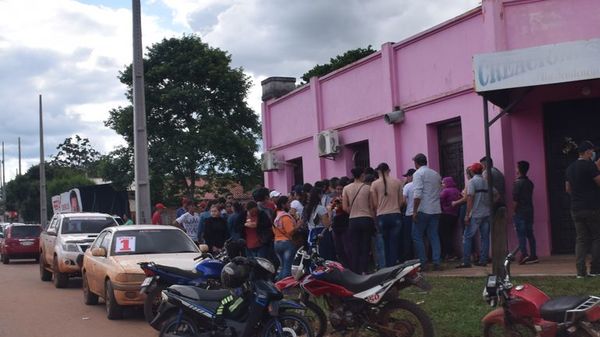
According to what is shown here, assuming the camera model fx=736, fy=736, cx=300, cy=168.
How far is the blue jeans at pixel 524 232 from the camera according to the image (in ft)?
40.0

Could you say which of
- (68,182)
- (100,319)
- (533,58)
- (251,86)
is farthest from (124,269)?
(68,182)

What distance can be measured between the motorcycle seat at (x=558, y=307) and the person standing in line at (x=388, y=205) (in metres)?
5.09

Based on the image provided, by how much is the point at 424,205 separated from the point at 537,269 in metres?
2.04

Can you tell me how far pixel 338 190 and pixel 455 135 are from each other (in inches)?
139

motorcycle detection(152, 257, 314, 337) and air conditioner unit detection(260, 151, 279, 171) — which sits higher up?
air conditioner unit detection(260, 151, 279, 171)

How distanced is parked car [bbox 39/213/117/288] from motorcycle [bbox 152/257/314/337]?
8.43 meters

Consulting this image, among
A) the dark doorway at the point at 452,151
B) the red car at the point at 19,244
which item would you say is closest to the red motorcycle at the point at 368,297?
the dark doorway at the point at 452,151

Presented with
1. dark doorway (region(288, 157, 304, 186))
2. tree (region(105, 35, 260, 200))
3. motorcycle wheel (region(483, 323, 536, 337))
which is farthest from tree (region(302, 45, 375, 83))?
motorcycle wheel (region(483, 323, 536, 337))

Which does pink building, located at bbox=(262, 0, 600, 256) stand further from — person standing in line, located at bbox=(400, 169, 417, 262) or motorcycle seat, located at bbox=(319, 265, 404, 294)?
motorcycle seat, located at bbox=(319, 265, 404, 294)

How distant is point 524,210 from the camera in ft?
39.9

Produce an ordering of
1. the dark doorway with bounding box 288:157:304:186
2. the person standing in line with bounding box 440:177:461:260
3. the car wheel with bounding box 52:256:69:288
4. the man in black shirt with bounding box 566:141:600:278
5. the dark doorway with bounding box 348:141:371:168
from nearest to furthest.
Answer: the man in black shirt with bounding box 566:141:600:278, the person standing in line with bounding box 440:177:461:260, the car wheel with bounding box 52:256:69:288, the dark doorway with bounding box 348:141:371:168, the dark doorway with bounding box 288:157:304:186

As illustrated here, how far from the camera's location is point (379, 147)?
17156 mm

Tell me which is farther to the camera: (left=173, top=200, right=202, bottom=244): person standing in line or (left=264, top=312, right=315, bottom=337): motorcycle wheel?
(left=173, top=200, right=202, bottom=244): person standing in line

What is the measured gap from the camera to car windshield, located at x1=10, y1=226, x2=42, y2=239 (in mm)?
28547
